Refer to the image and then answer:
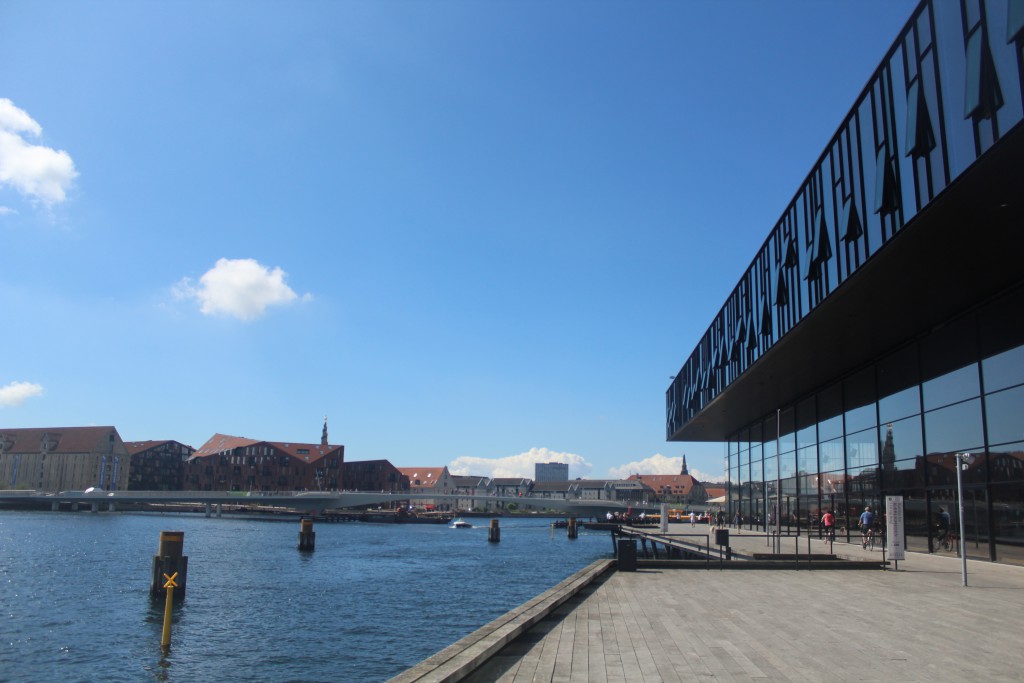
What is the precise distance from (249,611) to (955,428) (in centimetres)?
2621

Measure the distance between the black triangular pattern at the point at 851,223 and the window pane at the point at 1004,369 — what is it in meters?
6.07

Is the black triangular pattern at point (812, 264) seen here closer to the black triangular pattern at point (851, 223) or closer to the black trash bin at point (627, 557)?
the black triangular pattern at point (851, 223)

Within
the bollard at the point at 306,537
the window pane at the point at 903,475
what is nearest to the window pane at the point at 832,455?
the window pane at the point at 903,475

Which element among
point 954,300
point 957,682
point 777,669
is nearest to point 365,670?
point 777,669

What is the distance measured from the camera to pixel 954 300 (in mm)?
24906

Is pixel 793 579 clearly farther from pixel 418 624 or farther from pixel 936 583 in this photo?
pixel 418 624

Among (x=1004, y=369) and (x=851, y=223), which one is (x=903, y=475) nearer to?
(x=1004, y=369)

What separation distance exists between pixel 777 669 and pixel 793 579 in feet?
40.4

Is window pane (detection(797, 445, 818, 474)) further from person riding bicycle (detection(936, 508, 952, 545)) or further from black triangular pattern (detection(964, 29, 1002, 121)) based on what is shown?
black triangular pattern (detection(964, 29, 1002, 121))

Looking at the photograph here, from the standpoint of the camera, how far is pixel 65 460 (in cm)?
16412

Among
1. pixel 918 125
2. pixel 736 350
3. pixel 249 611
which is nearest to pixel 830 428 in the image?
A: pixel 736 350

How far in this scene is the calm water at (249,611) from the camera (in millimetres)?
19906

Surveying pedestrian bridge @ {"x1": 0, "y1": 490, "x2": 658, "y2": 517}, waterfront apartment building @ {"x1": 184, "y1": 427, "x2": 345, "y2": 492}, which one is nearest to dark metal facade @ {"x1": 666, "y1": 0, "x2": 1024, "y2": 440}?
pedestrian bridge @ {"x1": 0, "y1": 490, "x2": 658, "y2": 517}

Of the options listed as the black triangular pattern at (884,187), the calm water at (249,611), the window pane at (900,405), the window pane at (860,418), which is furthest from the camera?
the window pane at (860,418)
